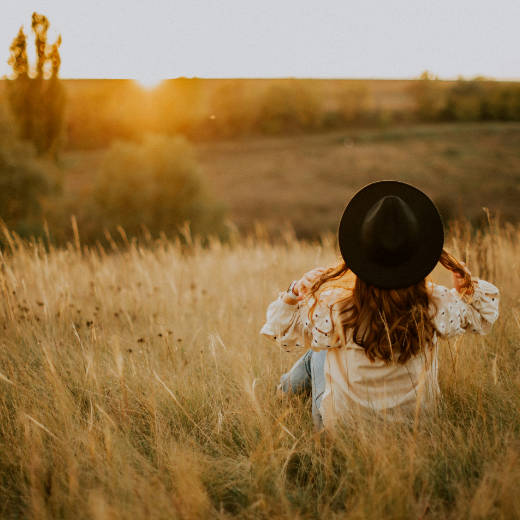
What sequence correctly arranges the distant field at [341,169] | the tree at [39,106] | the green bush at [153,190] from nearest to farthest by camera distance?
the tree at [39,106] < the green bush at [153,190] < the distant field at [341,169]

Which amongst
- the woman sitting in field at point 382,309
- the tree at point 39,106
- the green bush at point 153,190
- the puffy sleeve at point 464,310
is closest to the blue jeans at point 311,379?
the woman sitting in field at point 382,309

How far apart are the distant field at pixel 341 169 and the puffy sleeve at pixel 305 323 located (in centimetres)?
2002

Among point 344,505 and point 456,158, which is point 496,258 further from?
point 456,158

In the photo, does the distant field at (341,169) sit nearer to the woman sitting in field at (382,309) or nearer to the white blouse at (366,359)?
the white blouse at (366,359)

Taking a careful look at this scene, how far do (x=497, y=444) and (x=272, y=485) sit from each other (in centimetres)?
97

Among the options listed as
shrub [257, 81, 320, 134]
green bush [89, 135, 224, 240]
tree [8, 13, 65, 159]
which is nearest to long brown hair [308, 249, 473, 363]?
tree [8, 13, 65, 159]

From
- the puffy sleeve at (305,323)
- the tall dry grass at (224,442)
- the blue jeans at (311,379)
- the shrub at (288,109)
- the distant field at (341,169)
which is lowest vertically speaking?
the tall dry grass at (224,442)

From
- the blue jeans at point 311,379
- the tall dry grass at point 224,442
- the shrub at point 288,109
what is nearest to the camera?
the tall dry grass at point 224,442

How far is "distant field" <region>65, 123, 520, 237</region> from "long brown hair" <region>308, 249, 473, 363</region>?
19867 millimetres

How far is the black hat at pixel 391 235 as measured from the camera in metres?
1.57

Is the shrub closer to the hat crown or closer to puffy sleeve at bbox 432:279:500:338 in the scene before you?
puffy sleeve at bbox 432:279:500:338

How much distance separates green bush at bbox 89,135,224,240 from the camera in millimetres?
14195

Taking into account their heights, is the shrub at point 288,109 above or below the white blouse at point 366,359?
above

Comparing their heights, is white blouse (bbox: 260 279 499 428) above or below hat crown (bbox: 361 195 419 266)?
below
